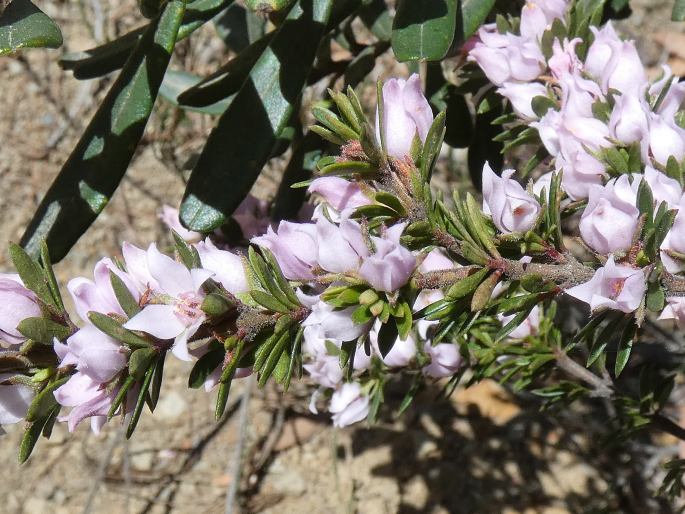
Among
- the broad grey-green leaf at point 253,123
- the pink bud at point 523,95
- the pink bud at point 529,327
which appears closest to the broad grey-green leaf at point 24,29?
the broad grey-green leaf at point 253,123

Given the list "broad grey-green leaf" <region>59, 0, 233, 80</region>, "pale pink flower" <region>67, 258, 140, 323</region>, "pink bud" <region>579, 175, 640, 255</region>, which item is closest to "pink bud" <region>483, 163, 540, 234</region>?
"pink bud" <region>579, 175, 640, 255</region>

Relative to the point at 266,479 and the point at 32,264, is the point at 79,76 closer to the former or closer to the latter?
the point at 32,264

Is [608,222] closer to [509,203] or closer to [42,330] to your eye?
[509,203]

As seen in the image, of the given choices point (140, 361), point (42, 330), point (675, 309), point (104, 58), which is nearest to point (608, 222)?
point (675, 309)

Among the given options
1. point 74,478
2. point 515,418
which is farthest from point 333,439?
point 74,478

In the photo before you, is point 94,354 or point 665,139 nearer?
point 94,354

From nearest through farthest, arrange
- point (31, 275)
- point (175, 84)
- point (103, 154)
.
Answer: point (31, 275) → point (103, 154) → point (175, 84)

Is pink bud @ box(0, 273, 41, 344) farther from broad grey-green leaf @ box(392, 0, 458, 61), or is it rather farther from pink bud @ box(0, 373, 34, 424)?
broad grey-green leaf @ box(392, 0, 458, 61)

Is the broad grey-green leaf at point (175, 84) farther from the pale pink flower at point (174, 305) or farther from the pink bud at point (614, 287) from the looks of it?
the pink bud at point (614, 287)
